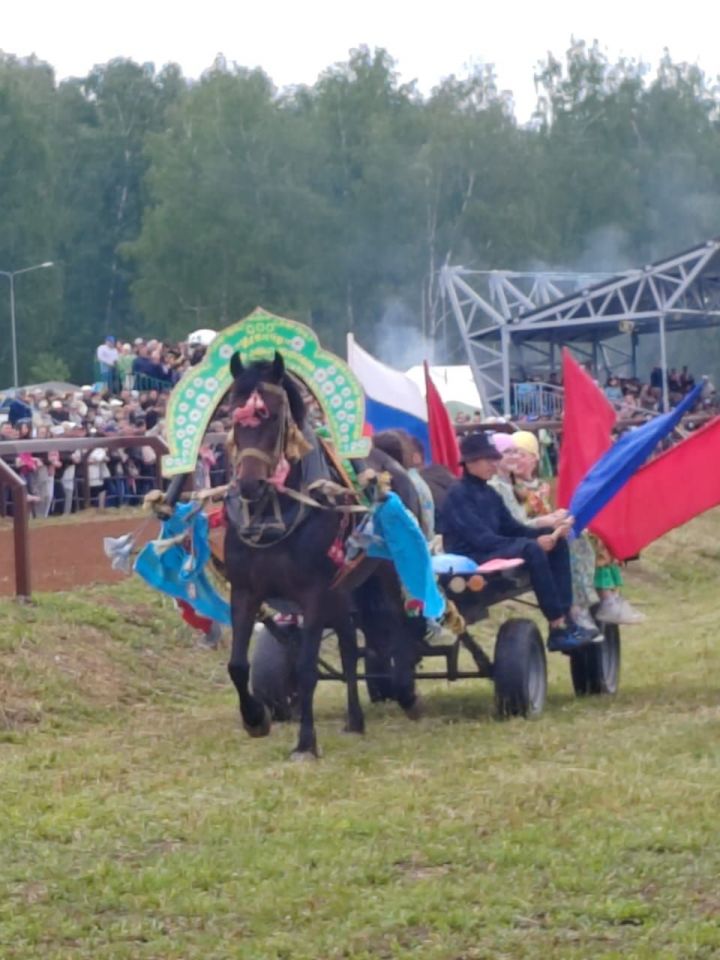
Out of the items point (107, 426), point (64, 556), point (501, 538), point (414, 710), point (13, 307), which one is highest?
point (13, 307)

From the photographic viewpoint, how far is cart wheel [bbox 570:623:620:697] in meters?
11.6

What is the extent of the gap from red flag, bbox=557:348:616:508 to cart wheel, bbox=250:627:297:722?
8.45ft

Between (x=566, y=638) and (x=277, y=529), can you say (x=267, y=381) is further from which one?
(x=566, y=638)

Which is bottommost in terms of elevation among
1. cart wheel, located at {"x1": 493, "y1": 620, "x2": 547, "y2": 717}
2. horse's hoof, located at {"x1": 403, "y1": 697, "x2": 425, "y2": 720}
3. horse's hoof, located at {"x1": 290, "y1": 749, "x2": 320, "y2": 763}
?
horse's hoof, located at {"x1": 403, "y1": 697, "x2": 425, "y2": 720}

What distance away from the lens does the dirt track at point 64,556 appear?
47.4ft

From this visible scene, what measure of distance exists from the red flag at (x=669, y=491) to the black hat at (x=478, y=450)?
4.79 feet

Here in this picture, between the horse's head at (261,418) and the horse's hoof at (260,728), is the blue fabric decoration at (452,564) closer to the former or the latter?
the horse's hoof at (260,728)

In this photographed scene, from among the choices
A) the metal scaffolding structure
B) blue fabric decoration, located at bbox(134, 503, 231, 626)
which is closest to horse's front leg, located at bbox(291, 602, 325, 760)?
blue fabric decoration, located at bbox(134, 503, 231, 626)

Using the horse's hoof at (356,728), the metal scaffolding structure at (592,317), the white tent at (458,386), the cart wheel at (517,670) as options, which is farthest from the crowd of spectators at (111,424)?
the white tent at (458,386)

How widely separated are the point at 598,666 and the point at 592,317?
28.9m

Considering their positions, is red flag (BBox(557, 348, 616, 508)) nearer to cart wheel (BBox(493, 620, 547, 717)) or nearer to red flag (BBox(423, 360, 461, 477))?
red flag (BBox(423, 360, 461, 477))

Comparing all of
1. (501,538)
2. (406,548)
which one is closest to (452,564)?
(501,538)

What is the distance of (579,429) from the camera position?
12289 millimetres

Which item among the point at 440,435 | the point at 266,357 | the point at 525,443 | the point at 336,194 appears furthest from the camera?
the point at 336,194
